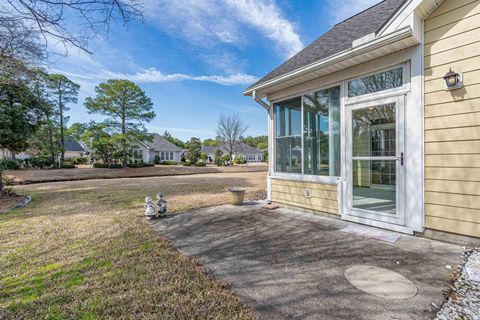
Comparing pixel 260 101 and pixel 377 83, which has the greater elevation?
pixel 260 101

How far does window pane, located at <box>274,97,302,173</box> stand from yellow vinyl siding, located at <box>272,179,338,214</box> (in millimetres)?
369

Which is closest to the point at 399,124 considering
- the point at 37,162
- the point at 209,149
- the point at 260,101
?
the point at 260,101

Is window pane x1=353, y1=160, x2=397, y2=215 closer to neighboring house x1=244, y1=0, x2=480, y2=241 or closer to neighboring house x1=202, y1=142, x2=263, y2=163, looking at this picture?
neighboring house x1=244, y1=0, x2=480, y2=241

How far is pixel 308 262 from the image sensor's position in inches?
105

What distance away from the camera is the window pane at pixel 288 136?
17.0ft

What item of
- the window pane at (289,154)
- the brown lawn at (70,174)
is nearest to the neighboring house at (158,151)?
the brown lawn at (70,174)

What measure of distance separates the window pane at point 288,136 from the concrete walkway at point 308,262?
1.47 metres

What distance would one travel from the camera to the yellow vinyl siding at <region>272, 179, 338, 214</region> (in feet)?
14.8

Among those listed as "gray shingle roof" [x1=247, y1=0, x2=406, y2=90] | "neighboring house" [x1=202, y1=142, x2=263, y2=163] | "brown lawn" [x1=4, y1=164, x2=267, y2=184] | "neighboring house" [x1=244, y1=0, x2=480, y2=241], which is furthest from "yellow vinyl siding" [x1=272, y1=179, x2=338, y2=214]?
"neighboring house" [x1=202, y1=142, x2=263, y2=163]

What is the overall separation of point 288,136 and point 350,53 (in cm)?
222

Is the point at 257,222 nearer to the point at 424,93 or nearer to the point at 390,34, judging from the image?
the point at 424,93

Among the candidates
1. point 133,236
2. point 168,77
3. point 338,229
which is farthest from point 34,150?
point 338,229

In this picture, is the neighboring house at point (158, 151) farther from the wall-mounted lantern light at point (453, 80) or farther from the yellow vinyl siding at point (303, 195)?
the wall-mounted lantern light at point (453, 80)

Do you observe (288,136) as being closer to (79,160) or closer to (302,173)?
(302,173)
